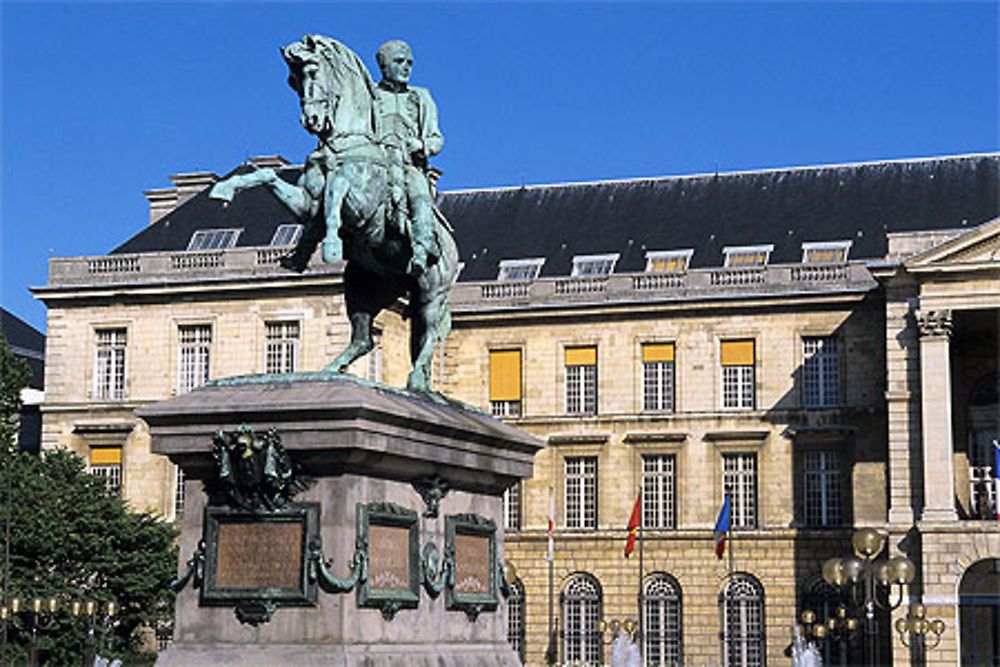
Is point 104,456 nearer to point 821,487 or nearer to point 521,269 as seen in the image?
point 521,269

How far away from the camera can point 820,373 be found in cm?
4731

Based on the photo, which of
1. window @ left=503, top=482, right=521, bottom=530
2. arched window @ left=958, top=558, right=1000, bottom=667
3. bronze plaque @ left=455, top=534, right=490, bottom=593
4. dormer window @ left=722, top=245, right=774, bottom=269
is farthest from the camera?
window @ left=503, top=482, right=521, bottom=530

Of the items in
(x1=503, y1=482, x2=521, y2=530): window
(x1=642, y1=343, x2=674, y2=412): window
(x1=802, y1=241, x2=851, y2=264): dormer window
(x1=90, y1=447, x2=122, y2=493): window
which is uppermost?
(x1=802, y1=241, x2=851, y2=264): dormer window

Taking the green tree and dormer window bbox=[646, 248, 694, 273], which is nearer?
the green tree

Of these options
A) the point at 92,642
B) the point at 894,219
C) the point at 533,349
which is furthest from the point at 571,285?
the point at 92,642

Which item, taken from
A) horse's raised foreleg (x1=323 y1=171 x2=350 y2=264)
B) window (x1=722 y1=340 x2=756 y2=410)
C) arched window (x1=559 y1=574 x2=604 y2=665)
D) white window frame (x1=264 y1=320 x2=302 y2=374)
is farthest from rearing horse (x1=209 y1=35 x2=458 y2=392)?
arched window (x1=559 y1=574 x2=604 y2=665)

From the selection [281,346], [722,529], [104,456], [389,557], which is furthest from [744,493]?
[389,557]

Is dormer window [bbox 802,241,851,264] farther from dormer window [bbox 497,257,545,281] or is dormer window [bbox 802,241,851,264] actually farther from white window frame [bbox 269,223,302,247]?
white window frame [bbox 269,223,302,247]

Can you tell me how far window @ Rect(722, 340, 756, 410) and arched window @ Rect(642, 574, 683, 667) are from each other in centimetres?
507

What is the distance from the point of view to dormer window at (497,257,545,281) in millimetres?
50969

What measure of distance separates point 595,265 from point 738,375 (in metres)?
5.45

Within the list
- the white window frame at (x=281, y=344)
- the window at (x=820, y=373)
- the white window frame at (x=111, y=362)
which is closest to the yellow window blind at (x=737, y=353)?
the window at (x=820, y=373)

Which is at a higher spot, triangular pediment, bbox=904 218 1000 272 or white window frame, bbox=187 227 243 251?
white window frame, bbox=187 227 243 251

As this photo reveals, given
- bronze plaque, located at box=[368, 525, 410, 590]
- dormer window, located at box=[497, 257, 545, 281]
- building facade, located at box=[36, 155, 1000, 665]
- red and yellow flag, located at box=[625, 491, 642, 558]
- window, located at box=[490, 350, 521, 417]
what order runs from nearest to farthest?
bronze plaque, located at box=[368, 525, 410, 590] → red and yellow flag, located at box=[625, 491, 642, 558] → building facade, located at box=[36, 155, 1000, 665] → window, located at box=[490, 350, 521, 417] → dormer window, located at box=[497, 257, 545, 281]
